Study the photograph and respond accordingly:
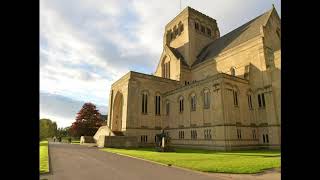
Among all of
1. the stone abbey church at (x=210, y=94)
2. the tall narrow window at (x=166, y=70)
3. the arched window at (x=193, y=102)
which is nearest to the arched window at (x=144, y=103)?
the stone abbey church at (x=210, y=94)

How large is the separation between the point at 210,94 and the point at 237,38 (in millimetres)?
15904

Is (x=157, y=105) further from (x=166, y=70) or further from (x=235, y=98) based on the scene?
(x=235, y=98)

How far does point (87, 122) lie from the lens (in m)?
67.9

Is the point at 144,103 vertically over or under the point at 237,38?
under

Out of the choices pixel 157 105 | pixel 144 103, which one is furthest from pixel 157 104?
pixel 144 103

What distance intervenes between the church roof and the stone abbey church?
0.22 meters

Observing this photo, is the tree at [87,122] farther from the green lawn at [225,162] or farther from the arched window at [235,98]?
the green lawn at [225,162]

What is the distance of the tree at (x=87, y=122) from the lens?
67.4m

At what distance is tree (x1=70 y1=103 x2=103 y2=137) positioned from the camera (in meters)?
67.4
